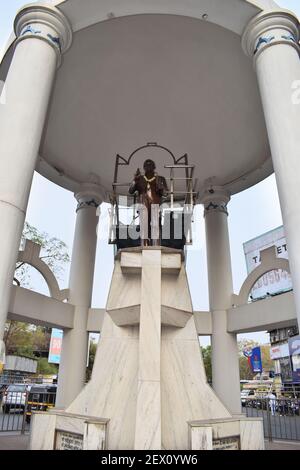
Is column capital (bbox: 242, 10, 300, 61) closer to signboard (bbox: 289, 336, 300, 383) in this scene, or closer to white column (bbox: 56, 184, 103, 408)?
white column (bbox: 56, 184, 103, 408)

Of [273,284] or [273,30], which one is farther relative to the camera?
[273,284]

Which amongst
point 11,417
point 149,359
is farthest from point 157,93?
point 11,417

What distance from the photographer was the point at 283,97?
6.27 meters

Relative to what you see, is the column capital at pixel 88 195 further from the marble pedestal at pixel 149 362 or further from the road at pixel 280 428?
the road at pixel 280 428

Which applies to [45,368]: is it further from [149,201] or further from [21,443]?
[149,201]

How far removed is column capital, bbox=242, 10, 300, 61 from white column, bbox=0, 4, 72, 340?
3.80 meters

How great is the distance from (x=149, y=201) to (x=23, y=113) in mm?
2860

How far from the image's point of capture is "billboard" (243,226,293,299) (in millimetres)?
36812

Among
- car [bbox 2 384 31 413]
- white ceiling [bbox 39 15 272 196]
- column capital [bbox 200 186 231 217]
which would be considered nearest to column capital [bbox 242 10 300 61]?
white ceiling [bbox 39 15 272 196]

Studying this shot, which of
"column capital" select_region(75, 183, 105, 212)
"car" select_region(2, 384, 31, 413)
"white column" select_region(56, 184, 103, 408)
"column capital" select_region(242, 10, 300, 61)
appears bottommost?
"car" select_region(2, 384, 31, 413)

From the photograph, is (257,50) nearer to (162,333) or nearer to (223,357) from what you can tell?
(162,333)

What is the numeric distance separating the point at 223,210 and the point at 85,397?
9.82 m
